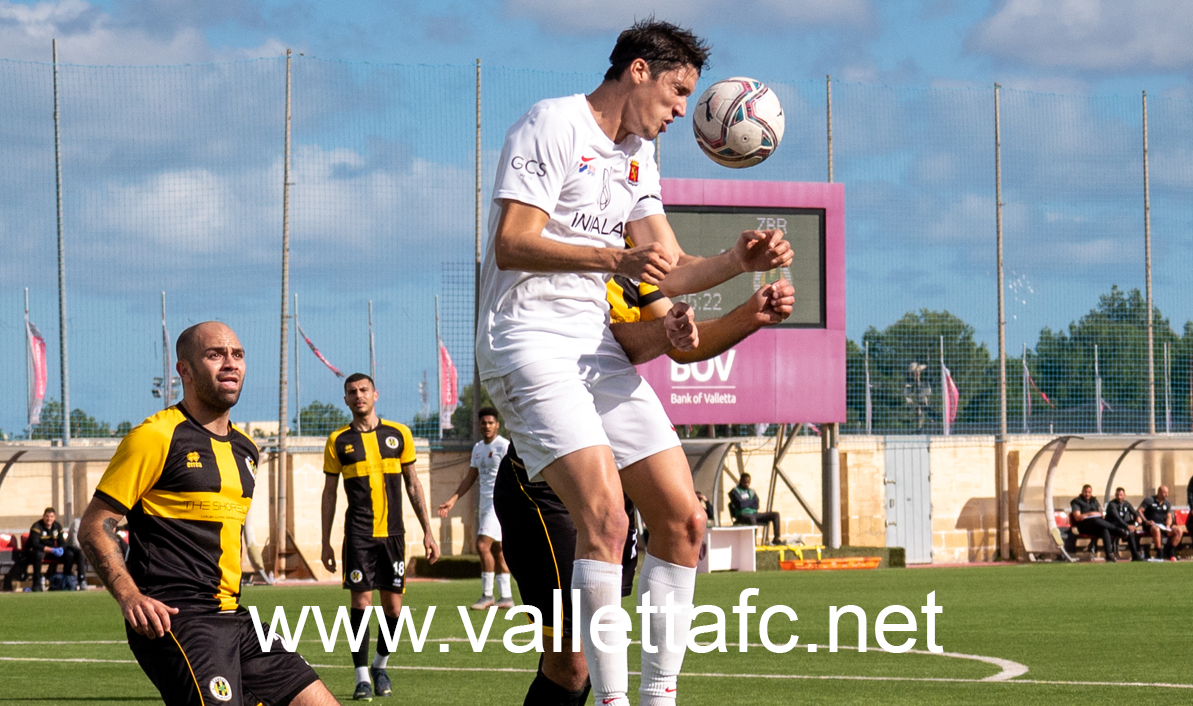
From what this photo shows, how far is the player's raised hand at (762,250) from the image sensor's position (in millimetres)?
4637

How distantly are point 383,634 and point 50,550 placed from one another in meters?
15.5

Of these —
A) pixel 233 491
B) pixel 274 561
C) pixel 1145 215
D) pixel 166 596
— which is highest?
pixel 1145 215

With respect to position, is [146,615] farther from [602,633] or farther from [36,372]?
Answer: [36,372]

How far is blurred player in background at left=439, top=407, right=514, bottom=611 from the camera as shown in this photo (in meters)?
15.8

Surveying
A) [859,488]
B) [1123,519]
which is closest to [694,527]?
[1123,519]

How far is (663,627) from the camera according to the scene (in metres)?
4.83

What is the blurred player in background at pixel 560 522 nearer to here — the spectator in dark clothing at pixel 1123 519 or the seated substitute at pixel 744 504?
the seated substitute at pixel 744 504

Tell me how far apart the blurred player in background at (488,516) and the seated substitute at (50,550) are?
351 inches

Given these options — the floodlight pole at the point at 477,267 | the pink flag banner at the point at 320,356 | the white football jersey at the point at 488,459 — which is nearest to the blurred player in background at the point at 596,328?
the white football jersey at the point at 488,459

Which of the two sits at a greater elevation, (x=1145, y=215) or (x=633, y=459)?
(x=1145, y=215)

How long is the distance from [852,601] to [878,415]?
1590cm

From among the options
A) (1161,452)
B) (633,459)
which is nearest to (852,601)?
(633,459)

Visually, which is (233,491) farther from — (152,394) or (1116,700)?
(152,394)

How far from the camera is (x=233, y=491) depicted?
5.14 meters
